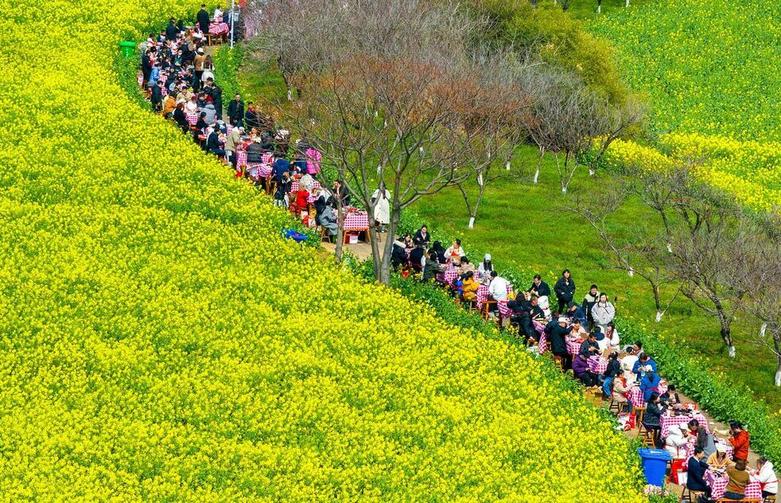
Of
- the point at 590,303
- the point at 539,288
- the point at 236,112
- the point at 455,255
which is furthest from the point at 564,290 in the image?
the point at 236,112

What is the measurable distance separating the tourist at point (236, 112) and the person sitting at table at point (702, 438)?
2320 cm

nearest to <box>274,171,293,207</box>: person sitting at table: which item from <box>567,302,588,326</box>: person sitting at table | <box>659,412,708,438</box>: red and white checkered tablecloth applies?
<box>567,302,588,326</box>: person sitting at table

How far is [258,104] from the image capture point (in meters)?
57.4

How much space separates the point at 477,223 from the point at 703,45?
3381 centimetres

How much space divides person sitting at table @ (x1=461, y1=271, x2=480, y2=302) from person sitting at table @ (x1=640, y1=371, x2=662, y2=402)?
268 inches

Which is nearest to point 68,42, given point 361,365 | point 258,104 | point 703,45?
point 258,104

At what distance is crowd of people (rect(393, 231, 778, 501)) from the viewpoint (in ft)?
113

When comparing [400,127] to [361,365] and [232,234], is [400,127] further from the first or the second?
[361,365]

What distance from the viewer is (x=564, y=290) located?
4388 cm

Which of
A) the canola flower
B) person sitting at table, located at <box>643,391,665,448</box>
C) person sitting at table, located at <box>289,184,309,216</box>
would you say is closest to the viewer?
the canola flower

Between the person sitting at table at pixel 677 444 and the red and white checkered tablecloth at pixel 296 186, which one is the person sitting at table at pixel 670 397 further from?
the red and white checkered tablecloth at pixel 296 186

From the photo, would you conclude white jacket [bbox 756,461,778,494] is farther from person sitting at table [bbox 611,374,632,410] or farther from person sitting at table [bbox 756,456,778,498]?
person sitting at table [bbox 611,374,632,410]

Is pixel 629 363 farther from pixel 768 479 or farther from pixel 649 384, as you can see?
pixel 768 479

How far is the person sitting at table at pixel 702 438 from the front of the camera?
35.2 meters
